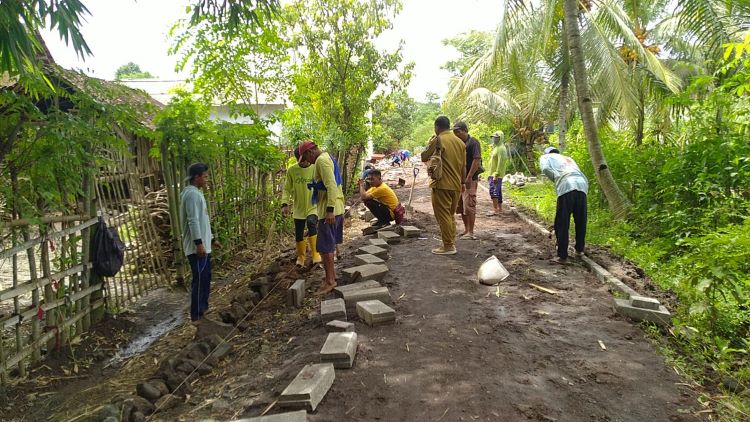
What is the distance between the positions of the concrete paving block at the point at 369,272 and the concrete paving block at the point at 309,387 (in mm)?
2174

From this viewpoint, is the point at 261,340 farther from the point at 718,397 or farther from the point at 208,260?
the point at 718,397

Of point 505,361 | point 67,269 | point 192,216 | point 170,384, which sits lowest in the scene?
point 170,384

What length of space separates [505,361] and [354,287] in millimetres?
2015

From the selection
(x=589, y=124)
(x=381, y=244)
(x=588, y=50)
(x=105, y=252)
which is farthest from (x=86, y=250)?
(x=588, y=50)

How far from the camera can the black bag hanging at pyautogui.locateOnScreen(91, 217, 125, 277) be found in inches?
203

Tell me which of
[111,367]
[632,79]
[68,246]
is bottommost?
[111,367]

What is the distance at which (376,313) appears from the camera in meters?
4.46

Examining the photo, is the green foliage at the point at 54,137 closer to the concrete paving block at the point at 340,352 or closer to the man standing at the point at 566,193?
the concrete paving block at the point at 340,352

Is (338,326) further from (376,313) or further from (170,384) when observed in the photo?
(170,384)

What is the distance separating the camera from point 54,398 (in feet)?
13.6

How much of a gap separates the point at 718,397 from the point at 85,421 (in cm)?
456

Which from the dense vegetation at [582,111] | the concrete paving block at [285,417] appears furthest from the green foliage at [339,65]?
the concrete paving block at [285,417]

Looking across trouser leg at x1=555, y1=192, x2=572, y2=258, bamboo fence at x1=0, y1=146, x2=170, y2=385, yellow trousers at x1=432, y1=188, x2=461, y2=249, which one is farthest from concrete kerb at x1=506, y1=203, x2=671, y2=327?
bamboo fence at x1=0, y1=146, x2=170, y2=385

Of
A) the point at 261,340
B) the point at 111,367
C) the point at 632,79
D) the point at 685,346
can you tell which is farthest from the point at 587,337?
the point at 632,79
